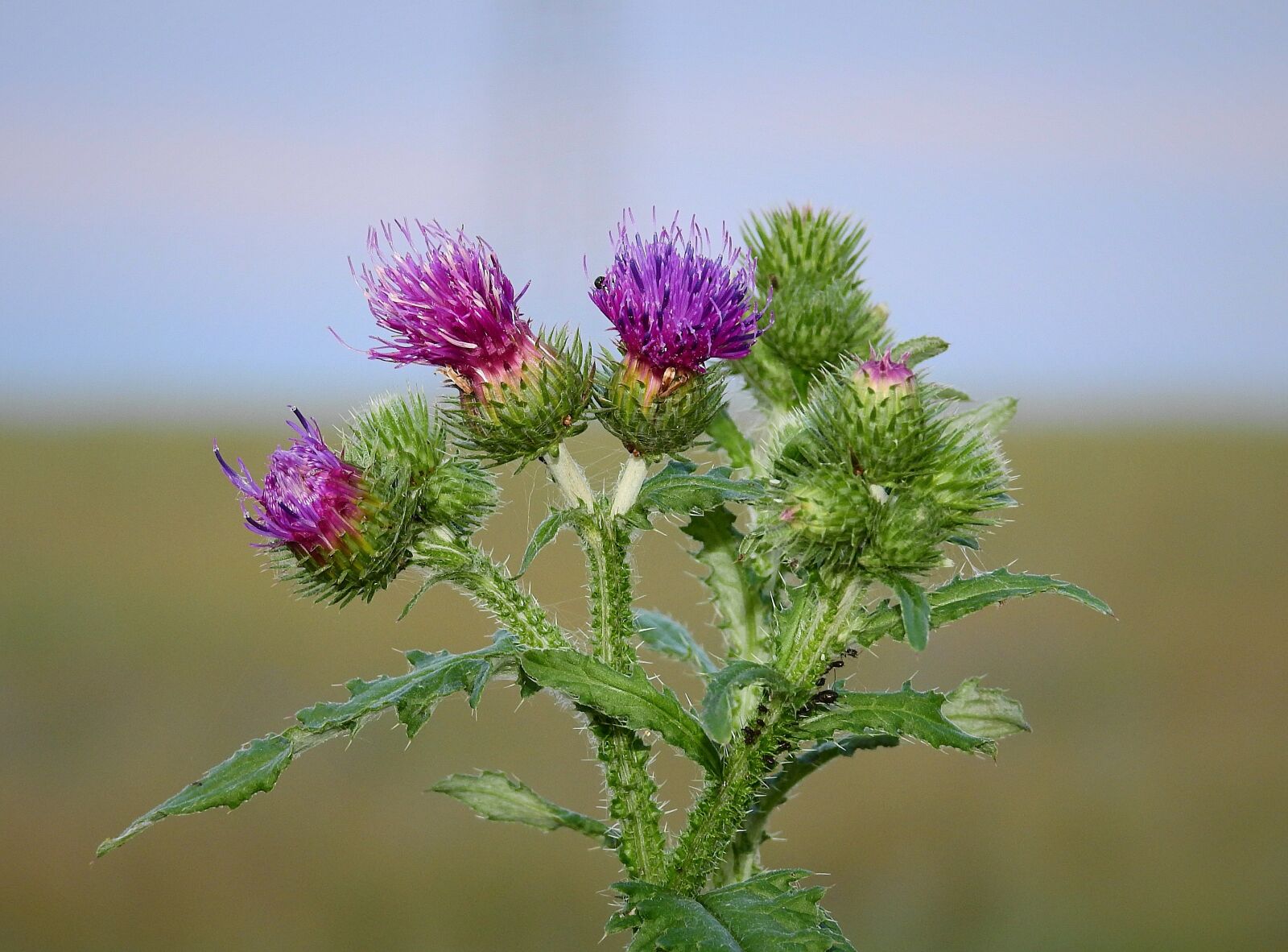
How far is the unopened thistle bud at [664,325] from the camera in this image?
3197mm

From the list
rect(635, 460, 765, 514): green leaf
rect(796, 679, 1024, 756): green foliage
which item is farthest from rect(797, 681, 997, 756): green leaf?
rect(635, 460, 765, 514): green leaf

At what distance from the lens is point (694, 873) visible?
9.39ft

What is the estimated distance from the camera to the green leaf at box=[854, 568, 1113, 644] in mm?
2996

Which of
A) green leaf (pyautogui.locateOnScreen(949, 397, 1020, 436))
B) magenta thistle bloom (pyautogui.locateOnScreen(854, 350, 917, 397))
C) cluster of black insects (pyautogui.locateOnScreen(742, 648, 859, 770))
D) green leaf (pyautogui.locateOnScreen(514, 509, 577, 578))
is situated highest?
green leaf (pyautogui.locateOnScreen(949, 397, 1020, 436))

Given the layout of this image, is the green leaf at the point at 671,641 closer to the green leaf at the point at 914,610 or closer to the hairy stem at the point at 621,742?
the hairy stem at the point at 621,742

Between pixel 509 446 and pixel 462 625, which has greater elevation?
pixel 462 625

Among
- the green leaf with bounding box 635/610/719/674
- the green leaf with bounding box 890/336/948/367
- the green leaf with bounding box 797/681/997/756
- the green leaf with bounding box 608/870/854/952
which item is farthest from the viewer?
the green leaf with bounding box 890/336/948/367

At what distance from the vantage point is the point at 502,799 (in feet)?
11.4

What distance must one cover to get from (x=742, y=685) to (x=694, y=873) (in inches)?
22.1

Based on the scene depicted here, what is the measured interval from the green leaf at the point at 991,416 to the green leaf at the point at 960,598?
51cm

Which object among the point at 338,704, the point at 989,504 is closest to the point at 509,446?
the point at 338,704

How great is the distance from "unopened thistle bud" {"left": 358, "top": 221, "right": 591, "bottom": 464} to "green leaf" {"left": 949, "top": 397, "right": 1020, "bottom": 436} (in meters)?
1.13

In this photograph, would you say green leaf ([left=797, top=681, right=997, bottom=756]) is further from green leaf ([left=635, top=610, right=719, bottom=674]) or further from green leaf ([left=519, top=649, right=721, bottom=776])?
green leaf ([left=635, top=610, right=719, bottom=674])

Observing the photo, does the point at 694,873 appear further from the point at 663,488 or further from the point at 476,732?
the point at 476,732
